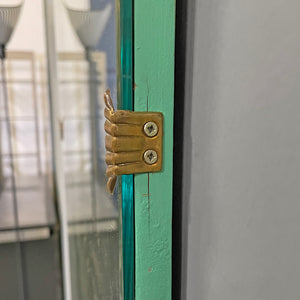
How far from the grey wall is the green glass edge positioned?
7cm

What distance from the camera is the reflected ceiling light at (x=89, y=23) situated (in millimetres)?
520

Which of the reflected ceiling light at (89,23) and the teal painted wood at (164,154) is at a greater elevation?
the reflected ceiling light at (89,23)

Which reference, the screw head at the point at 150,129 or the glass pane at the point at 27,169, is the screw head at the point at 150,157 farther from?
the glass pane at the point at 27,169

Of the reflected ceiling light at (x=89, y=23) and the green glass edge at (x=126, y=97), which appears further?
the reflected ceiling light at (x=89, y=23)

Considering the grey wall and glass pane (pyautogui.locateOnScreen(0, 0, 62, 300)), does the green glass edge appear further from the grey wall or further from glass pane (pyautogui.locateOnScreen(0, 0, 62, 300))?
glass pane (pyautogui.locateOnScreen(0, 0, 62, 300))

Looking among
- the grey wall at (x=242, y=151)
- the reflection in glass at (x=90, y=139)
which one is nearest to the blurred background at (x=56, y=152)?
the reflection in glass at (x=90, y=139)

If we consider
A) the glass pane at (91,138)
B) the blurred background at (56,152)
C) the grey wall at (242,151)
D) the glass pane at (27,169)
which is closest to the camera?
the grey wall at (242,151)

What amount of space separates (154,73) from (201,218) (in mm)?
183

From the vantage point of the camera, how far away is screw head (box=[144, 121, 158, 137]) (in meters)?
0.37

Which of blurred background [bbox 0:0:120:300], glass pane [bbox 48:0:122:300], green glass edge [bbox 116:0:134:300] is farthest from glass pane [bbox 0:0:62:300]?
green glass edge [bbox 116:0:134:300]

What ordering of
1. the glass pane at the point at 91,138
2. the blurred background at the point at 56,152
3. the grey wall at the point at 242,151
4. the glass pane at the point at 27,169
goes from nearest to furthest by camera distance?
the grey wall at the point at 242,151
the glass pane at the point at 91,138
the blurred background at the point at 56,152
the glass pane at the point at 27,169

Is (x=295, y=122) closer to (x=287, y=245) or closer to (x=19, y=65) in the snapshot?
(x=287, y=245)

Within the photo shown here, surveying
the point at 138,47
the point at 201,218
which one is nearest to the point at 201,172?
the point at 201,218

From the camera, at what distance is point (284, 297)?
410 millimetres
